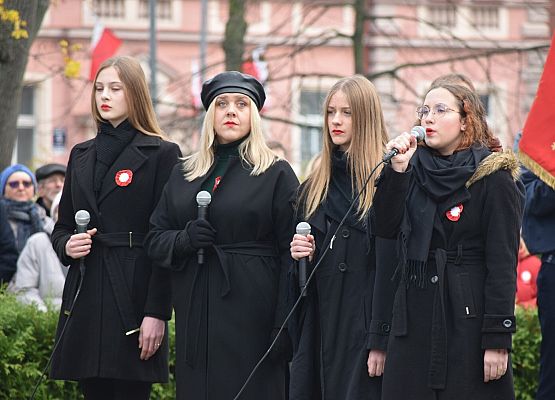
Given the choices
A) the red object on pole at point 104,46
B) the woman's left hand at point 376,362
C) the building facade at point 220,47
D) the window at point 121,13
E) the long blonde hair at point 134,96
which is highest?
the window at point 121,13

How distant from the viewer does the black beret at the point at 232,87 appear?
23.6 ft

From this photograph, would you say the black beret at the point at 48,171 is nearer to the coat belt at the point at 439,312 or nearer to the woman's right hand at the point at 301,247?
the woman's right hand at the point at 301,247

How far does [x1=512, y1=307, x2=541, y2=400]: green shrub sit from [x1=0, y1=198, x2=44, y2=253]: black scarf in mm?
3868

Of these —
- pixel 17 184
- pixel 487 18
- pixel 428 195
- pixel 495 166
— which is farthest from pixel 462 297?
pixel 487 18

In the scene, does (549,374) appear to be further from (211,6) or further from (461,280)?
(211,6)

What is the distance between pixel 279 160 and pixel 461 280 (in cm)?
134

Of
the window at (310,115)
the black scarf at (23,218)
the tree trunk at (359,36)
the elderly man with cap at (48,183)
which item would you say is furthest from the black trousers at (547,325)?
the window at (310,115)

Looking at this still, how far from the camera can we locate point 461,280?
255 inches

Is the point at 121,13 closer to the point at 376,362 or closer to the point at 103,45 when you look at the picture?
the point at 103,45

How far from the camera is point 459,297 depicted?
6.43 meters

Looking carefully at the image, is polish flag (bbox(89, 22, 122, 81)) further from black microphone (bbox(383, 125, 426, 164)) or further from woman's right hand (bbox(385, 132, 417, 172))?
woman's right hand (bbox(385, 132, 417, 172))

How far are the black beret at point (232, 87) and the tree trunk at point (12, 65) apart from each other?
3.76 meters

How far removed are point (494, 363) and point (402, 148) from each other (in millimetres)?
1109

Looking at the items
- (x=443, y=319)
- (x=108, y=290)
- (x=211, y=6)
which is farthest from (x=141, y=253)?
(x=211, y=6)
